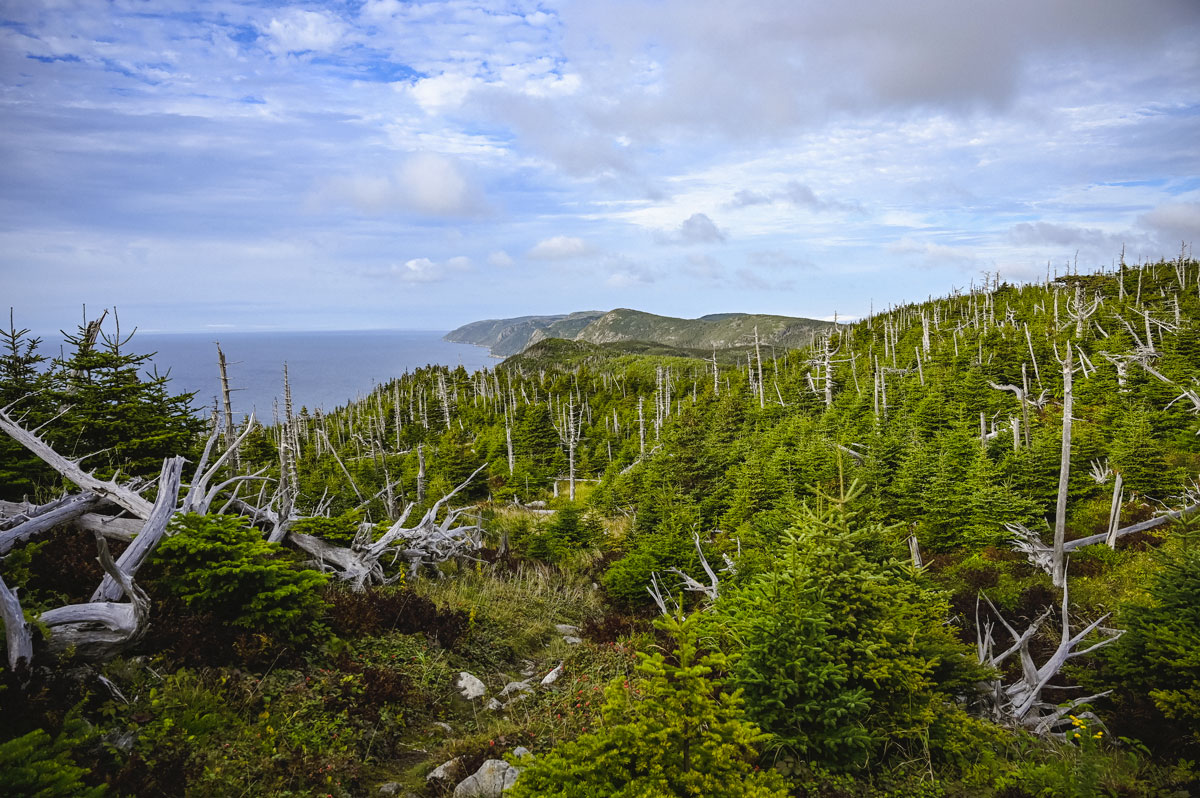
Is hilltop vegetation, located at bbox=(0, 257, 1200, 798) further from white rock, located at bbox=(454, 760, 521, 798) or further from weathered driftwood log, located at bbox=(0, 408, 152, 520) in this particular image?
weathered driftwood log, located at bbox=(0, 408, 152, 520)

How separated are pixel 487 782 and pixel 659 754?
7.48 feet

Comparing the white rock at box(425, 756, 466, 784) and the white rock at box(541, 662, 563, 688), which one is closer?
the white rock at box(425, 756, 466, 784)

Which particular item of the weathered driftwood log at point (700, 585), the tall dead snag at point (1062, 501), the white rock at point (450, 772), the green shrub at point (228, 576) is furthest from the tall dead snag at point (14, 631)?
the tall dead snag at point (1062, 501)

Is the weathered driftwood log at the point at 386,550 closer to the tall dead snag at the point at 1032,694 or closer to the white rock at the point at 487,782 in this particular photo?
the white rock at the point at 487,782

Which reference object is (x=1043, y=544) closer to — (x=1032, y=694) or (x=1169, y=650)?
(x=1169, y=650)

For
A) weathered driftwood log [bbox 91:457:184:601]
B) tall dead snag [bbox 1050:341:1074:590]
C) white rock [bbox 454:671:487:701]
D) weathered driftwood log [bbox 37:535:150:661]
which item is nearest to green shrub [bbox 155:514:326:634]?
weathered driftwood log [bbox 91:457:184:601]

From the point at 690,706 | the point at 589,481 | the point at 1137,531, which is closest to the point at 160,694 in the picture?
the point at 690,706

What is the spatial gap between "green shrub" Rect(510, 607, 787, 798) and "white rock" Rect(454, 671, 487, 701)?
13.4 ft

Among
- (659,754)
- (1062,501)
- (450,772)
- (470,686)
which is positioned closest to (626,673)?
(470,686)

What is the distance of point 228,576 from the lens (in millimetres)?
6559

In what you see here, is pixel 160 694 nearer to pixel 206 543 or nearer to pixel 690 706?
pixel 206 543

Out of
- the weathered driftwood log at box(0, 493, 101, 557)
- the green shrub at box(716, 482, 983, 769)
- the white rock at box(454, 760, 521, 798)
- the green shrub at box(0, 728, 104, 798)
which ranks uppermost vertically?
the weathered driftwood log at box(0, 493, 101, 557)

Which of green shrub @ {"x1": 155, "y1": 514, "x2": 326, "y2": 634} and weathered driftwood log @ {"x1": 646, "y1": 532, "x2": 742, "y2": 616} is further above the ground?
green shrub @ {"x1": 155, "y1": 514, "x2": 326, "y2": 634}

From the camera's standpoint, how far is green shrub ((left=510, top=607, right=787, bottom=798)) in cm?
364
